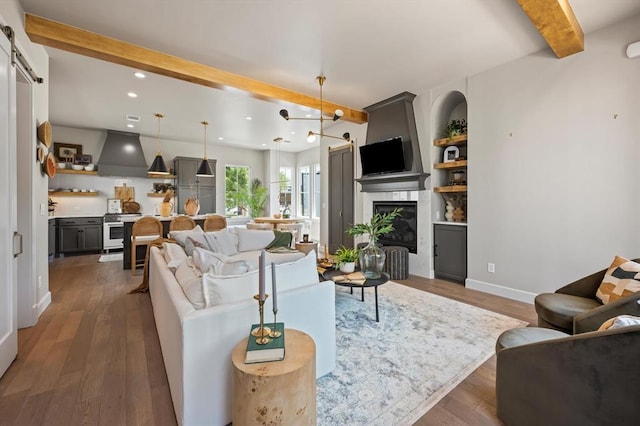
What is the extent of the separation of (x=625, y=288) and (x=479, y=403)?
4.43ft

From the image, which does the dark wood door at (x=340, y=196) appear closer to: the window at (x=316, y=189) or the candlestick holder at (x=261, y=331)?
the window at (x=316, y=189)

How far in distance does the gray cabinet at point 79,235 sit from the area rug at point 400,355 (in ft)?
19.6

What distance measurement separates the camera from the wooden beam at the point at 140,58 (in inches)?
107

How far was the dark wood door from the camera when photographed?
19.7 feet

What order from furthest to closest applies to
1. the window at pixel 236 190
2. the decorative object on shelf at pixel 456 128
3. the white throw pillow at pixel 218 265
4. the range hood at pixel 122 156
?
the window at pixel 236 190, the range hood at pixel 122 156, the decorative object on shelf at pixel 456 128, the white throw pillow at pixel 218 265

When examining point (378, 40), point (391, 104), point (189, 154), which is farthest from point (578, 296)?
point (189, 154)

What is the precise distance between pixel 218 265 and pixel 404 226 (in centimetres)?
373

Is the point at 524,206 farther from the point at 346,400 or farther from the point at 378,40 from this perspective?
the point at 346,400

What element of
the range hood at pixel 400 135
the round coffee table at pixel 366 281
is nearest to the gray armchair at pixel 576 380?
the round coffee table at pixel 366 281

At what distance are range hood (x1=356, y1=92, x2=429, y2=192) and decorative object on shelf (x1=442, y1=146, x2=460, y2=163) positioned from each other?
0.37 metres

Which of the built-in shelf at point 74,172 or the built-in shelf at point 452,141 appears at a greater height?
the built-in shelf at point 452,141

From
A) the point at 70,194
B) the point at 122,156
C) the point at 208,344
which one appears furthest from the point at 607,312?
the point at 70,194

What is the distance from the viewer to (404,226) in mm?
4930

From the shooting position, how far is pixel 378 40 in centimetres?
302
